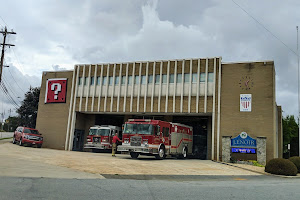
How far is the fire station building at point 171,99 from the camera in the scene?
26766 mm

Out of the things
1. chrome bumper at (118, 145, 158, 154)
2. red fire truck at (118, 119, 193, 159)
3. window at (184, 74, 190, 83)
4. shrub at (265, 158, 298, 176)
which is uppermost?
window at (184, 74, 190, 83)

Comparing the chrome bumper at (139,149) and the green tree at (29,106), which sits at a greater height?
the green tree at (29,106)

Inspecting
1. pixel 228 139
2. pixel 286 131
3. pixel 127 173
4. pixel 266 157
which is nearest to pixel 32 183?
pixel 127 173

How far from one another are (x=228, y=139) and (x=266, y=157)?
11.4 feet

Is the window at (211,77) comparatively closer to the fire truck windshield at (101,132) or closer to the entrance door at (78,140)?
the fire truck windshield at (101,132)

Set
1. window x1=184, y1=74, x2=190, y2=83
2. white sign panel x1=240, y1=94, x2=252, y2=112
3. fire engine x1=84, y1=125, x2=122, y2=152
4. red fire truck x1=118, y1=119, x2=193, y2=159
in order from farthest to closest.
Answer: fire engine x1=84, y1=125, x2=122, y2=152
window x1=184, y1=74, x2=190, y2=83
white sign panel x1=240, y1=94, x2=252, y2=112
red fire truck x1=118, y1=119, x2=193, y2=159

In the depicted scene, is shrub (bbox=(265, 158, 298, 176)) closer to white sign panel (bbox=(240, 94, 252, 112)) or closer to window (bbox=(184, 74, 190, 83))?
white sign panel (bbox=(240, 94, 252, 112))

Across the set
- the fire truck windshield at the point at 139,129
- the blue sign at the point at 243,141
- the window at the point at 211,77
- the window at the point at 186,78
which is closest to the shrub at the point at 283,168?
the blue sign at the point at 243,141

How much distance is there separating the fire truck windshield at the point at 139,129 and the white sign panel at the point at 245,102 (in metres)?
9.30

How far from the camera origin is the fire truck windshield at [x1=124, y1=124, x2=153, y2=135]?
2214 centimetres

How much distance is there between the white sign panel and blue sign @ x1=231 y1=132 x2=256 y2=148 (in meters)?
2.45

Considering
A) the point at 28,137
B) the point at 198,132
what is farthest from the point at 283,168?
the point at 28,137

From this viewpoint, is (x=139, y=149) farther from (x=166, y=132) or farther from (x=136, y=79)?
(x=136, y=79)

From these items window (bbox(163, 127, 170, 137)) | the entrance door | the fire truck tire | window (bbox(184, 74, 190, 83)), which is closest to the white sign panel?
window (bbox(184, 74, 190, 83))
